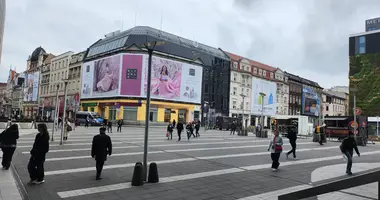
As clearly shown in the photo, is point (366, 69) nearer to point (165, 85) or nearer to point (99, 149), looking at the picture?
point (165, 85)

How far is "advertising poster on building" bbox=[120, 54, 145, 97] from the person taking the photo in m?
48.8

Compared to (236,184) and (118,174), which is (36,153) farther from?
(236,184)

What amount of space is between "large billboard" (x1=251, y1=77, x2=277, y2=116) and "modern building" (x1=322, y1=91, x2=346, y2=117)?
24.8 meters

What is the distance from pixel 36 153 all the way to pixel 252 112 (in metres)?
63.9

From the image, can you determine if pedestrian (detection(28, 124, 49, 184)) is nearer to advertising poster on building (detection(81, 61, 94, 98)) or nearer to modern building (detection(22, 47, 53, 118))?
advertising poster on building (detection(81, 61, 94, 98))

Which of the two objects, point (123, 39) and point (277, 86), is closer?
point (123, 39)

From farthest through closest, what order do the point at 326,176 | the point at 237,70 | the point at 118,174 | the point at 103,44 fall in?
1. the point at 237,70
2. the point at 103,44
3. the point at 326,176
4. the point at 118,174

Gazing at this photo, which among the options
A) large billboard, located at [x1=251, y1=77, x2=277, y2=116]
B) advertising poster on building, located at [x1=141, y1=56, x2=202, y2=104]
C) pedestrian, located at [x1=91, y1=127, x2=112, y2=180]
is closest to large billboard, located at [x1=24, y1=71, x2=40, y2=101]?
advertising poster on building, located at [x1=141, y1=56, x2=202, y2=104]

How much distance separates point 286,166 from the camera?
11.6m

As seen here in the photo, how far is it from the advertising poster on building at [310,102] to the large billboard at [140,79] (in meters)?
39.1

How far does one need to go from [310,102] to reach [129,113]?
186 feet

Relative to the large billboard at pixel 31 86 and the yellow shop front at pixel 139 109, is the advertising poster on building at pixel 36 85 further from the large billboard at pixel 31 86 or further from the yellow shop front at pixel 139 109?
the yellow shop front at pixel 139 109

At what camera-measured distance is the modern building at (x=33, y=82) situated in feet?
265

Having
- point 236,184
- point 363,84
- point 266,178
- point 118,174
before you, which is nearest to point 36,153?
point 118,174
